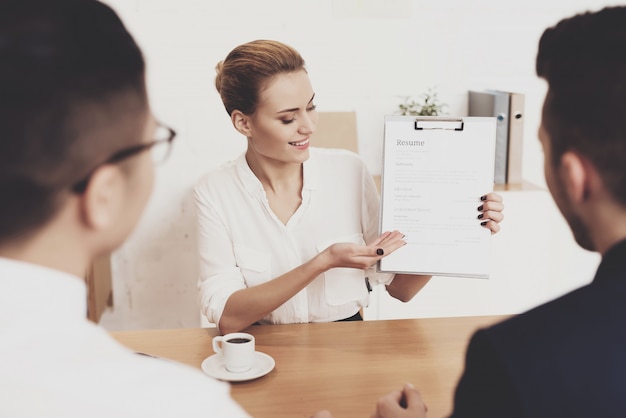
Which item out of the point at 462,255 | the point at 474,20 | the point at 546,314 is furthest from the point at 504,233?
the point at 546,314

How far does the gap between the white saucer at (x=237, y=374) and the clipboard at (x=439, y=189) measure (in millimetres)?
367

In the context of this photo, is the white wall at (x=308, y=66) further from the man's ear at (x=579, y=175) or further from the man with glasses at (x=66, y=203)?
the man with glasses at (x=66, y=203)

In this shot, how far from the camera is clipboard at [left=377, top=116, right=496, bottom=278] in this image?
1.47m

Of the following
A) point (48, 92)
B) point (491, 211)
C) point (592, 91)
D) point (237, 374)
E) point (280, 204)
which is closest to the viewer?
point (48, 92)

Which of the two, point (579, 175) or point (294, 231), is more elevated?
point (579, 175)

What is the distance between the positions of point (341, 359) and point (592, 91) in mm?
733

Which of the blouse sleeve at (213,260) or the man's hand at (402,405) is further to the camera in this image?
the blouse sleeve at (213,260)

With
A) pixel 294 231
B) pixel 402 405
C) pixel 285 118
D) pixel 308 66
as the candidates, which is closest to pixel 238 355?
pixel 402 405

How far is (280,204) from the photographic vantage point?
69.2 inches

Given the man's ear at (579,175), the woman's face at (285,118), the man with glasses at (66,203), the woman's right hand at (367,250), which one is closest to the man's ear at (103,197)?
the man with glasses at (66,203)

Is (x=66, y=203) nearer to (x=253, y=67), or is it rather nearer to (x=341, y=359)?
(x=341, y=359)

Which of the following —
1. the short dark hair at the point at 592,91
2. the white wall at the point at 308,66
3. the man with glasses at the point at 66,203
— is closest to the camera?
the man with glasses at the point at 66,203

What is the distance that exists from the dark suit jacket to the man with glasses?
28cm

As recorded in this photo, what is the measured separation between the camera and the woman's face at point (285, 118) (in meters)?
1.68
